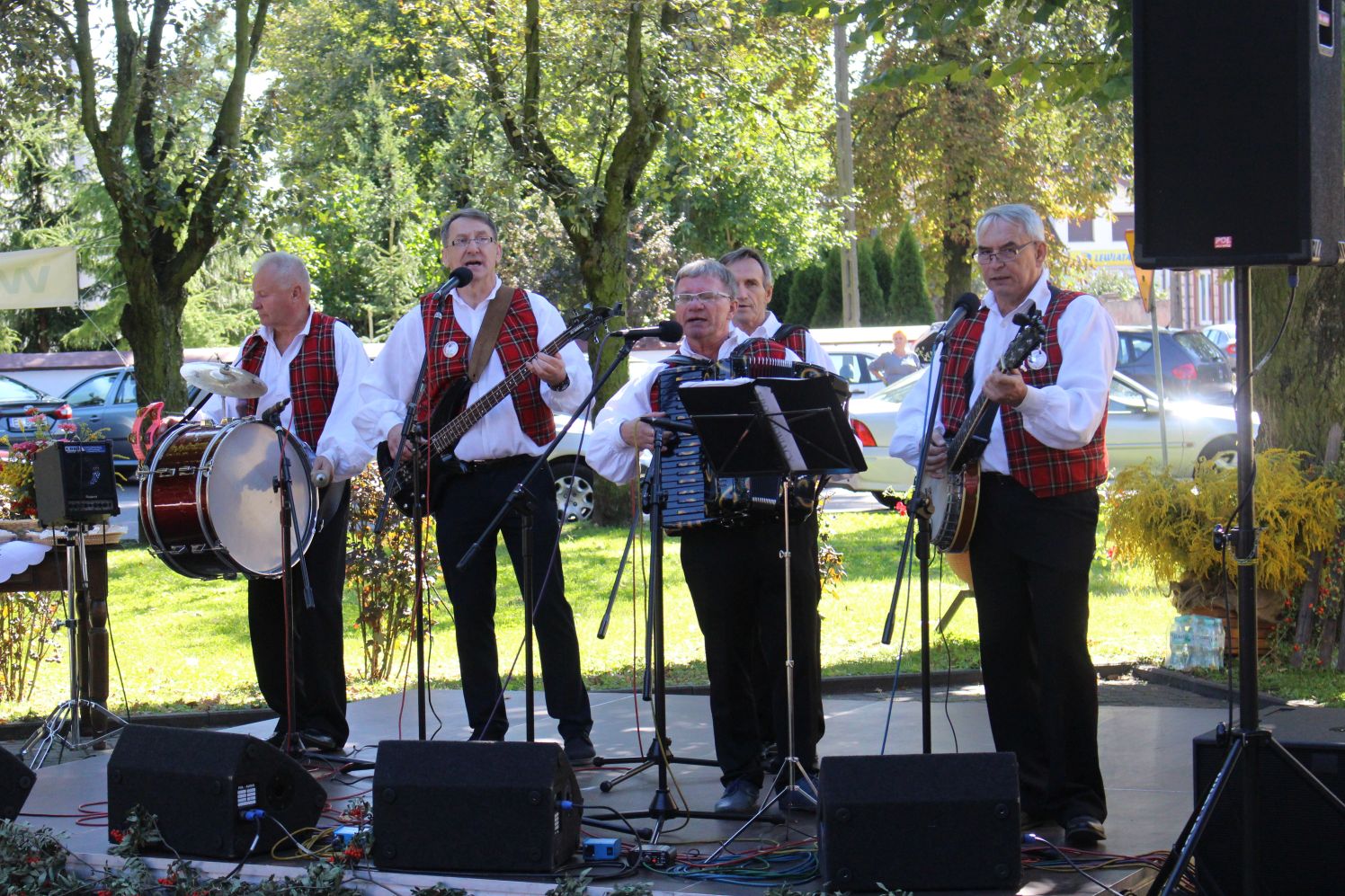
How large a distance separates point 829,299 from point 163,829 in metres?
34.7

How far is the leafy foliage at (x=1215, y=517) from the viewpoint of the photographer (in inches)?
302

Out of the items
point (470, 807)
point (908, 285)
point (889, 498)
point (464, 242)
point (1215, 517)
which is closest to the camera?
point (470, 807)

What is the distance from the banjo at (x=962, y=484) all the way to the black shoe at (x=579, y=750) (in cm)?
185

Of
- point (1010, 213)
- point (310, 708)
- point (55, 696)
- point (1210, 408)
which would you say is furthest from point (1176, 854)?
point (1210, 408)

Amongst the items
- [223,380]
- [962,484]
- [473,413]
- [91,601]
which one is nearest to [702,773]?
[473,413]

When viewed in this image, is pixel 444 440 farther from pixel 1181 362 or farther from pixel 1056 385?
pixel 1181 362

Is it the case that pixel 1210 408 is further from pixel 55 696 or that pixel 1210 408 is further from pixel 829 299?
pixel 829 299

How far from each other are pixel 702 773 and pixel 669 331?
6.86 feet

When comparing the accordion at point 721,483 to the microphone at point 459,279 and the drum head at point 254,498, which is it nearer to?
the microphone at point 459,279

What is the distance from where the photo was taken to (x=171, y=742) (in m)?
4.91

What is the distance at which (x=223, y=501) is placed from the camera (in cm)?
580

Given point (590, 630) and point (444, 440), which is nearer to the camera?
point (444, 440)

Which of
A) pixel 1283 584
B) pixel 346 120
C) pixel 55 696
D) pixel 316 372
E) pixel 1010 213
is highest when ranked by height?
pixel 346 120

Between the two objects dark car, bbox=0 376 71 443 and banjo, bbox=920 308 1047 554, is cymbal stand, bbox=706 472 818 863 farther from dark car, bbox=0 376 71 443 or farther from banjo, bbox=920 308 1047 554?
dark car, bbox=0 376 71 443
